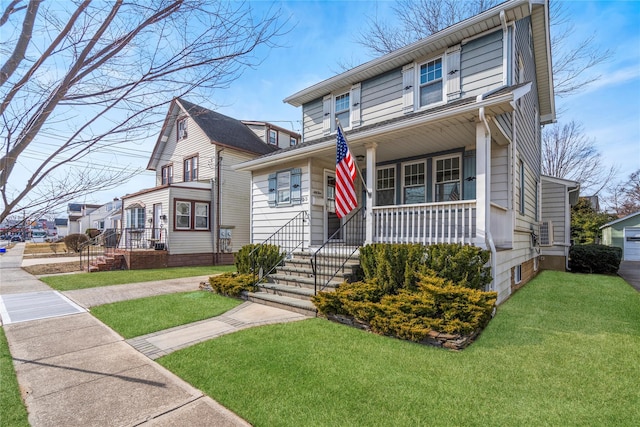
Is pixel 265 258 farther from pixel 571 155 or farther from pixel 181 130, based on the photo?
pixel 571 155

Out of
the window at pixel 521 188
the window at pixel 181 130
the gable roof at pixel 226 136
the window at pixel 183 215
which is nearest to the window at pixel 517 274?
the window at pixel 521 188

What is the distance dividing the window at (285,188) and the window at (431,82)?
3926mm

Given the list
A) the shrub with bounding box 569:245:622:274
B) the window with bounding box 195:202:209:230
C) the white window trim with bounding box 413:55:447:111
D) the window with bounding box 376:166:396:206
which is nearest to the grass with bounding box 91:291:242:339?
the window with bounding box 376:166:396:206

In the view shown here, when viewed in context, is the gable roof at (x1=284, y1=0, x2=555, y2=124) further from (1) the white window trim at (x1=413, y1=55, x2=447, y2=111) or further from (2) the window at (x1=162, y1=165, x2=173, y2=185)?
(2) the window at (x1=162, y1=165, x2=173, y2=185)

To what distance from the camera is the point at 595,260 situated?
11281 mm

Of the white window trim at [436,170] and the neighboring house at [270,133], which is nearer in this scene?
the white window trim at [436,170]

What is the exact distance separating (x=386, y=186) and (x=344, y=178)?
3176 millimetres

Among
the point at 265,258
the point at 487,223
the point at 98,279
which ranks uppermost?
the point at 487,223

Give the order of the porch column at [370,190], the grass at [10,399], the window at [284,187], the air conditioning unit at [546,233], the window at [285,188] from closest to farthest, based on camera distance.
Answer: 1. the grass at [10,399]
2. the porch column at [370,190]
3. the window at [285,188]
4. the window at [284,187]
5. the air conditioning unit at [546,233]

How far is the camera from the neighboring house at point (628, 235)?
Result: 1970 cm

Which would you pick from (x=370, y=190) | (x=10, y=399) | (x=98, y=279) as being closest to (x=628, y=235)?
(x=370, y=190)

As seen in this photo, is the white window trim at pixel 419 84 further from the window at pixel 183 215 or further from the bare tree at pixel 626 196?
the bare tree at pixel 626 196

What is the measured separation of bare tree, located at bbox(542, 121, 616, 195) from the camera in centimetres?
2317

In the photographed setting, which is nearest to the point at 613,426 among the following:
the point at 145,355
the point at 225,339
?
the point at 225,339
